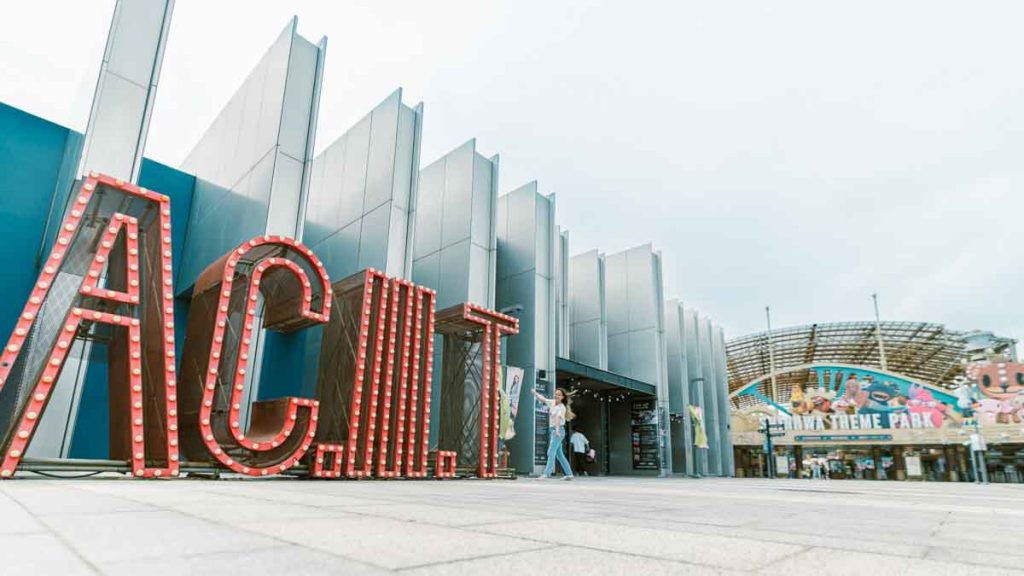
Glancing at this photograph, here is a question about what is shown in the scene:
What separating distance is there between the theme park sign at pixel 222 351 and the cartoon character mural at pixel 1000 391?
133 feet

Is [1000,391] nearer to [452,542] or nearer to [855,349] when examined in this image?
[855,349]

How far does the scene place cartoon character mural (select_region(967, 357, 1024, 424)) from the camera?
35.8m

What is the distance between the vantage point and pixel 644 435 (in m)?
26.1

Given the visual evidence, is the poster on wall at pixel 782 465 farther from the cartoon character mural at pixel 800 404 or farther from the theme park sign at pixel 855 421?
the cartoon character mural at pixel 800 404

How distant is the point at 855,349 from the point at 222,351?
193 ft

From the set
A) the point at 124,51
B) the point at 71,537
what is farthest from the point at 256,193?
the point at 71,537

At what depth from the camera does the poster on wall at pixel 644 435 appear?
2559 centimetres

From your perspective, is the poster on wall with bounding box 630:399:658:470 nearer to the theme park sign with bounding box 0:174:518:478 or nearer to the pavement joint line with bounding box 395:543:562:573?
the theme park sign with bounding box 0:174:518:478

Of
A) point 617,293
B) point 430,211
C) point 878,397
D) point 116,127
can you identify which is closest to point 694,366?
point 617,293

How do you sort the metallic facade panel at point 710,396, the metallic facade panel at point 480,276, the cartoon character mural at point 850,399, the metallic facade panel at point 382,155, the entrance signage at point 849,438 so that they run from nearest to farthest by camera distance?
the metallic facade panel at point 382,155, the metallic facade panel at point 480,276, the metallic facade panel at point 710,396, the entrance signage at point 849,438, the cartoon character mural at point 850,399

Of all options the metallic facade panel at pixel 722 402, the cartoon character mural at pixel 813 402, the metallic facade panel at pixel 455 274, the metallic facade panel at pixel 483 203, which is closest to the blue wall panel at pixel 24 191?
the metallic facade panel at pixel 455 274

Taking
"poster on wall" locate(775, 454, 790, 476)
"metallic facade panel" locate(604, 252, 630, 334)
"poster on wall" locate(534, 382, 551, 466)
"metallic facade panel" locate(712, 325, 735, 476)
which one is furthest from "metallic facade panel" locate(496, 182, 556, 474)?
"poster on wall" locate(775, 454, 790, 476)

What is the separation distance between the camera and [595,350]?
25453 mm

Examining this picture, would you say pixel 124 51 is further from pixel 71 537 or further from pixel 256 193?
pixel 71 537
